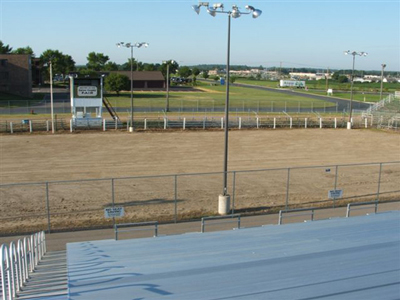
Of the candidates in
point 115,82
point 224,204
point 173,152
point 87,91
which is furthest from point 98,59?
point 224,204

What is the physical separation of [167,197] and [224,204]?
3243 millimetres

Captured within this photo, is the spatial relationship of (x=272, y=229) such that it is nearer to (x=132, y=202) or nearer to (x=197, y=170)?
(x=132, y=202)

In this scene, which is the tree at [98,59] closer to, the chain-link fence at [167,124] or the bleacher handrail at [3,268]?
the chain-link fence at [167,124]

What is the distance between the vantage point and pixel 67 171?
26078 mm

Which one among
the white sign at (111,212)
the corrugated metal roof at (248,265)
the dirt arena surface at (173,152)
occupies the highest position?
the corrugated metal roof at (248,265)

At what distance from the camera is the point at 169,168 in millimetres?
27500

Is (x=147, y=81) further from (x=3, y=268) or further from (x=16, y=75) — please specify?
(x=3, y=268)

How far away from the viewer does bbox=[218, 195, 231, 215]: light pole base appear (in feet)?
63.3

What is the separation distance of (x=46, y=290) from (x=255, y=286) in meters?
3.92

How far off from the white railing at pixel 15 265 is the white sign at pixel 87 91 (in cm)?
3493

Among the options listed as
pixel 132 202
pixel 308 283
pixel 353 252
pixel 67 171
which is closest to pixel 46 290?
pixel 308 283

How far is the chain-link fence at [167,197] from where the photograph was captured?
1830cm

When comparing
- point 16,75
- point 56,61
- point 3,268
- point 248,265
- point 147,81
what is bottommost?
point 248,265

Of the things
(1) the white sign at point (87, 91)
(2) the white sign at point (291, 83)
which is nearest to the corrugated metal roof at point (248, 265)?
(1) the white sign at point (87, 91)
